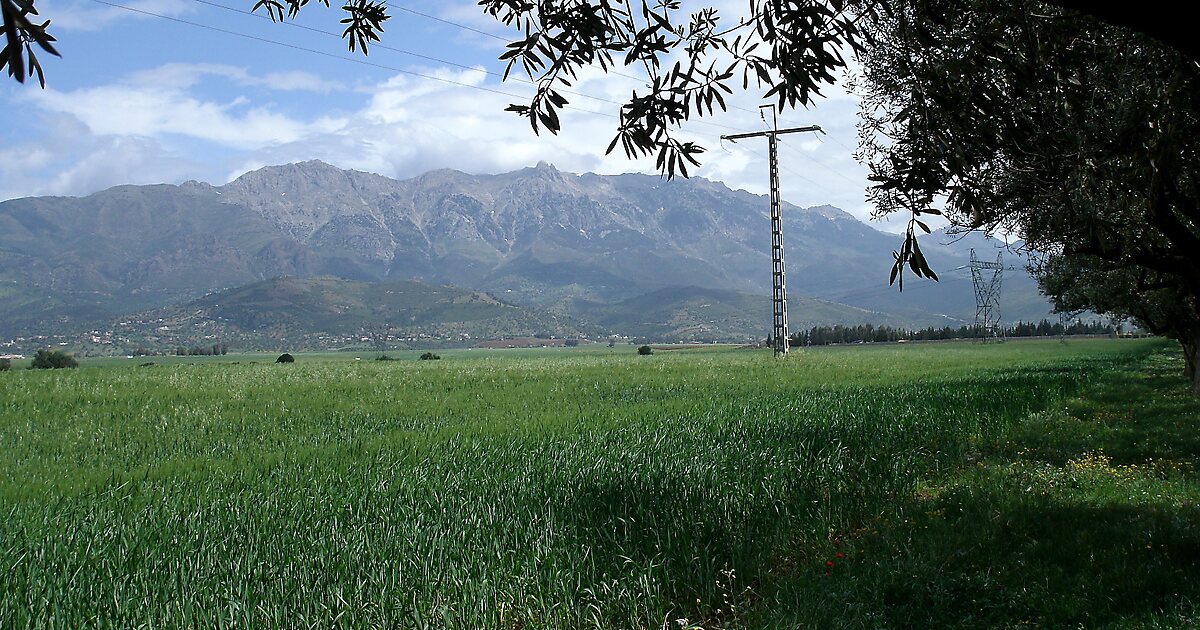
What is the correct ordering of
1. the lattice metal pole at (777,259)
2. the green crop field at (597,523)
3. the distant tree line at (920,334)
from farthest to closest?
1. the distant tree line at (920,334)
2. the lattice metal pole at (777,259)
3. the green crop field at (597,523)

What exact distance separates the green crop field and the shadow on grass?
35mm

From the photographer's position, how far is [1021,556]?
26.1 ft

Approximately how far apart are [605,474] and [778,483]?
2231 mm

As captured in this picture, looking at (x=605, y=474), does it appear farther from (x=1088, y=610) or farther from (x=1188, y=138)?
(x=1188, y=138)

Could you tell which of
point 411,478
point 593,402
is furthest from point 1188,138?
point 593,402

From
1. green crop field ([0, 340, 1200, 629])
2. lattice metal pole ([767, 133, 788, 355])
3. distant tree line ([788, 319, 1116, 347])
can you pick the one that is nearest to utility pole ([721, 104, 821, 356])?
lattice metal pole ([767, 133, 788, 355])

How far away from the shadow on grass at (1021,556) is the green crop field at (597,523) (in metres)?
0.04

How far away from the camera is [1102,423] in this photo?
18609mm

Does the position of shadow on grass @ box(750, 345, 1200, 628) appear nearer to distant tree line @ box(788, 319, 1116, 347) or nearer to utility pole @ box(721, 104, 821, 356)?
utility pole @ box(721, 104, 821, 356)

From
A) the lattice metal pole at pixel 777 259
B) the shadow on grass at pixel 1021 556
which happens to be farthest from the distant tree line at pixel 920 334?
the shadow on grass at pixel 1021 556

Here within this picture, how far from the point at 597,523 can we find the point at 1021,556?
4.26 meters

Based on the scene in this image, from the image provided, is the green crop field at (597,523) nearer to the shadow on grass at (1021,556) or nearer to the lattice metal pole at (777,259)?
the shadow on grass at (1021,556)

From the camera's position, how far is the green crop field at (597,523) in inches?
232

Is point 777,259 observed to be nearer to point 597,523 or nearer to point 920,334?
point 597,523
